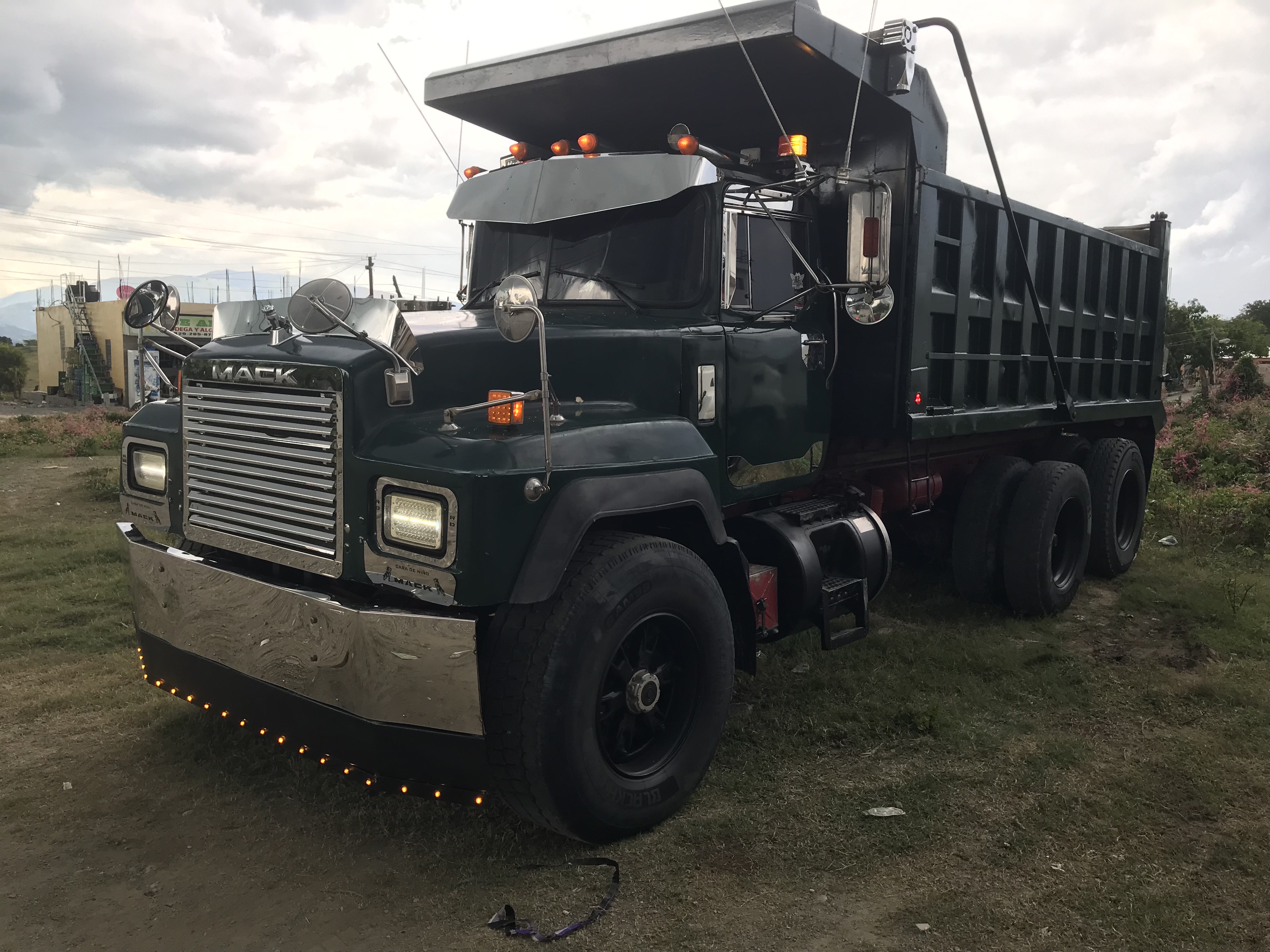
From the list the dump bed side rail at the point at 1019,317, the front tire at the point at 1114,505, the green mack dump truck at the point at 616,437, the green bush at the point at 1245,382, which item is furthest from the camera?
the green bush at the point at 1245,382

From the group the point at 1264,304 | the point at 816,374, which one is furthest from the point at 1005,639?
the point at 1264,304

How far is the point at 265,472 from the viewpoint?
11.8 ft

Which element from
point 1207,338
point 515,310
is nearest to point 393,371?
point 515,310

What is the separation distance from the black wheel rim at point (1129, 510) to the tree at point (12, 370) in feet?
130

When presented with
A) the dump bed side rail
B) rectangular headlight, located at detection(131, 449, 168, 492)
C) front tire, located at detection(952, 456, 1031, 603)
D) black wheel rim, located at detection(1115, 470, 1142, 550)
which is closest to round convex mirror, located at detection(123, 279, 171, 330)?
A: rectangular headlight, located at detection(131, 449, 168, 492)

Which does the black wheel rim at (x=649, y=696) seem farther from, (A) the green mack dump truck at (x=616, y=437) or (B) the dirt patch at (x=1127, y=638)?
(B) the dirt patch at (x=1127, y=638)

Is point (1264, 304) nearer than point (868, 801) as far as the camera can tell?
No

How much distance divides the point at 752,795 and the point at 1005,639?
9.35 ft

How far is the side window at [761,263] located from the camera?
447cm

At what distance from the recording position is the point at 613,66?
501 cm

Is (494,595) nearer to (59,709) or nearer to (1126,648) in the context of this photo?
(59,709)

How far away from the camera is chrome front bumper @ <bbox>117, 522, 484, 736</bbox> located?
315cm

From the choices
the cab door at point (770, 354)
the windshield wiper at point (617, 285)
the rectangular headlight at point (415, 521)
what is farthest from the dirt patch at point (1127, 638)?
the rectangular headlight at point (415, 521)

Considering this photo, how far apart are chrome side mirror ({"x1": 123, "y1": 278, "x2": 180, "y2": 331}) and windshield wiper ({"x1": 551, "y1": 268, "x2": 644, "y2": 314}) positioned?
1.75m
